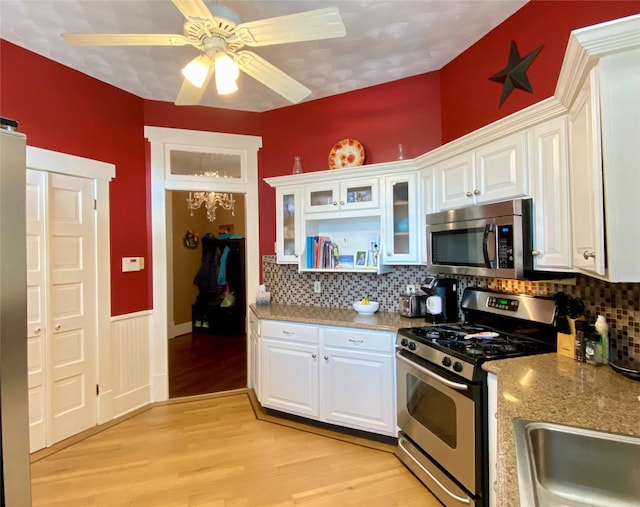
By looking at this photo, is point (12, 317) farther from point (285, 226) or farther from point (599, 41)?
point (285, 226)

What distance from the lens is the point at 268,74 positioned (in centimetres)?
194

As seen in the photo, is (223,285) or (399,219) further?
(223,285)

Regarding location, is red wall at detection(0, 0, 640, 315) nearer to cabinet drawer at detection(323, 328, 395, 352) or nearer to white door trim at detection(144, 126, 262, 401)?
white door trim at detection(144, 126, 262, 401)

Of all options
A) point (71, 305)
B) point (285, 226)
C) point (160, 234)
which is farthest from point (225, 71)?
point (71, 305)

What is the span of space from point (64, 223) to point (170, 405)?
6.06 ft

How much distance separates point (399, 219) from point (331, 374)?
4.39ft

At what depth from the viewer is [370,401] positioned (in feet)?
8.68

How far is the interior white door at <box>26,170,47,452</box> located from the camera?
2.58m

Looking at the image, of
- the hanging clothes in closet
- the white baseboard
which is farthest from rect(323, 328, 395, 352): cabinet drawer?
the white baseboard

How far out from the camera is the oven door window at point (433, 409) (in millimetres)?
1995

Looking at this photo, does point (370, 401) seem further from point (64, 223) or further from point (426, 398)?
point (64, 223)

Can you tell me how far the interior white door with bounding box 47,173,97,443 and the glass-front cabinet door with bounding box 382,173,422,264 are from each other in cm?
242

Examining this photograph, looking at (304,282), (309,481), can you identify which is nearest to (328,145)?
(304,282)

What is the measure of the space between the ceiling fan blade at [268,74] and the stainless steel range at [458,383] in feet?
5.37
